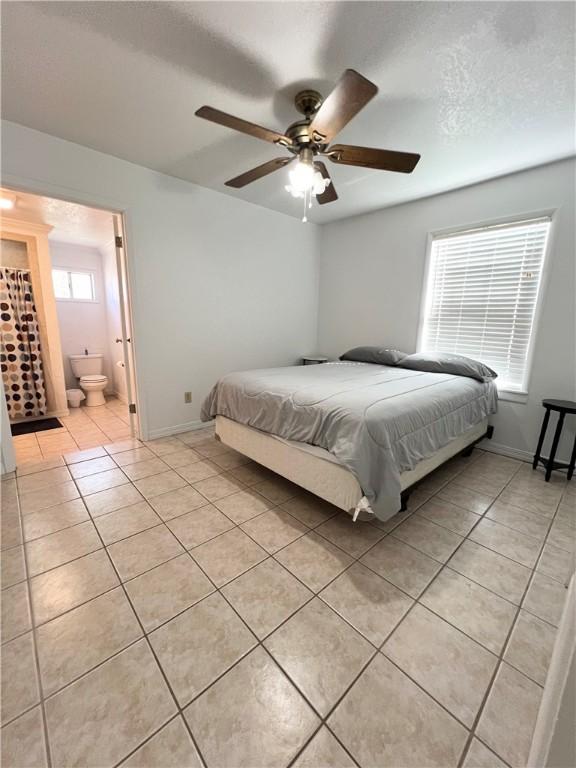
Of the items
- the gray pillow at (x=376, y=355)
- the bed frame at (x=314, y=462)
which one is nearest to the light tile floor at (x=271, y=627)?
the bed frame at (x=314, y=462)

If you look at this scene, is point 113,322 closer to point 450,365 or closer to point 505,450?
point 450,365

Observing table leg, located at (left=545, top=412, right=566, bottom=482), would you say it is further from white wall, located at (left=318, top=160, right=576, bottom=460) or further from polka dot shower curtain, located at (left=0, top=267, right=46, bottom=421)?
polka dot shower curtain, located at (left=0, top=267, right=46, bottom=421)

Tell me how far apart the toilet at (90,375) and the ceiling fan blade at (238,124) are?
3860mm

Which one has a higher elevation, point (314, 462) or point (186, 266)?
point (186, 266)

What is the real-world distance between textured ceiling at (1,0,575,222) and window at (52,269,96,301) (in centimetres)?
276

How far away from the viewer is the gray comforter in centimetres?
160

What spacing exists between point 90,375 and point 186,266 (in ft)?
8.56

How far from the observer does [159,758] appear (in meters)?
0.88

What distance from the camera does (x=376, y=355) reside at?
3.38 m

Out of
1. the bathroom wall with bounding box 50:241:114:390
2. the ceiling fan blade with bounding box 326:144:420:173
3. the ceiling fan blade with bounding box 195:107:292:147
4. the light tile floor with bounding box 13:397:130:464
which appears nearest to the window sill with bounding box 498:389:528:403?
the ceiling fan blade with bounding box 326:144:420:173

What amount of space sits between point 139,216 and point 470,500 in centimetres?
357

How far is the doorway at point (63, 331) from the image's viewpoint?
9.73ft

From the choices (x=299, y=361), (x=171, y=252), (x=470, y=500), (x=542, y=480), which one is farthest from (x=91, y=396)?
(x=542, y=480)

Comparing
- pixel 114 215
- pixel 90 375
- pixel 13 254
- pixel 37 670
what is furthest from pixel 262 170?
pixel 90 375
